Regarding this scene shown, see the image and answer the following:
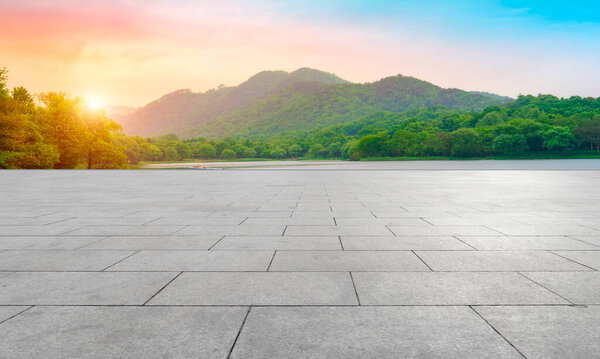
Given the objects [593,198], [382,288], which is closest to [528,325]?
[382,288]

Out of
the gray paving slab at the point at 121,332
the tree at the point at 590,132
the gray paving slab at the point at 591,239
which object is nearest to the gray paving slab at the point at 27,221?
the gray paving slab at the point at 121,332

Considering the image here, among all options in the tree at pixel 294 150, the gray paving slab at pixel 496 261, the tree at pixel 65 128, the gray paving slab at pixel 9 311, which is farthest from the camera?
the tree at pixel 294 150

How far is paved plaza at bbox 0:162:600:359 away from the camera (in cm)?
288

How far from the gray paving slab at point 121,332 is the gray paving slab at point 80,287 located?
0.24m

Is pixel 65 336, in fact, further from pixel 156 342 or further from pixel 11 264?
pixel 11 264

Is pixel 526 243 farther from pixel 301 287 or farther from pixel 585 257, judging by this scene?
pixel 301 287

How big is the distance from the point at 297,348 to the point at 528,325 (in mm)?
2060

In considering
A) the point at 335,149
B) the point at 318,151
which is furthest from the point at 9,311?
the point at 318,151

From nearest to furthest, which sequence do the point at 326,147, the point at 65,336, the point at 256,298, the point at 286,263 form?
A: the point at 65,336 → the point at 256,298 → the point at 286,263 → the point at 326,147

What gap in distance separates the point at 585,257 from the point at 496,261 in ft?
4.66

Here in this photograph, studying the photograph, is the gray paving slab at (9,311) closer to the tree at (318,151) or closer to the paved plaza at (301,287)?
the paved plaza at (301,287)

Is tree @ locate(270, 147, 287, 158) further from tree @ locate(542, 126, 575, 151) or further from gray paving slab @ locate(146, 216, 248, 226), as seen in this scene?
gray paving slab @ locate(146, 216, 248, 226)

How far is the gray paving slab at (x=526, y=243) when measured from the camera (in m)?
5.88

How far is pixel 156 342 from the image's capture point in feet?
9.49
